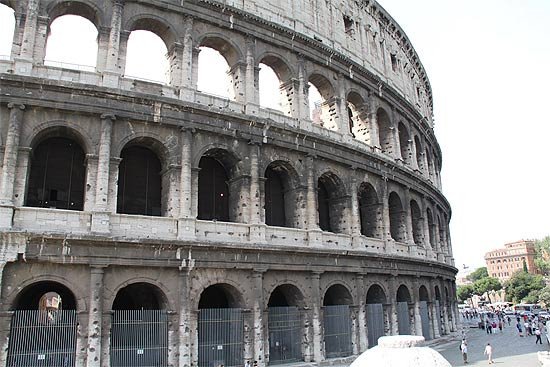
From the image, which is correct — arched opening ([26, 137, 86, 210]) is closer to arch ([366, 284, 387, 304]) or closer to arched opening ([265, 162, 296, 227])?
arched opening ([265, 162, 296, 227])

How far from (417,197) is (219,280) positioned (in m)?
11.5

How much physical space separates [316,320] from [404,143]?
35.6ft

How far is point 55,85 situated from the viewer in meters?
11.8

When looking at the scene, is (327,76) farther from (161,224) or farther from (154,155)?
(161,224)

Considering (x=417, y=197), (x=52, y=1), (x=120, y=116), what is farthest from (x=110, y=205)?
(x=417, y=197)

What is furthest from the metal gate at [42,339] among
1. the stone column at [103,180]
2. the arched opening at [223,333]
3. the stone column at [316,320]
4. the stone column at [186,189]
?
the stone column at [316,320]

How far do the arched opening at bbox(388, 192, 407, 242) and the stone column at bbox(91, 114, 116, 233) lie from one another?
11.5m

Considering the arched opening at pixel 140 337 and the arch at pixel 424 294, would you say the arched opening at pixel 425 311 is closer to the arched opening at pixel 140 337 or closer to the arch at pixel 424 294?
the arch at pixel 424 294

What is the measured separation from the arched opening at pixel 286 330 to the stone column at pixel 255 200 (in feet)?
6.63

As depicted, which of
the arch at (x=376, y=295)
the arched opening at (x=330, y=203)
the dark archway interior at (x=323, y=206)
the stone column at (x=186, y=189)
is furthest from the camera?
the arch at (x=376, y=295)

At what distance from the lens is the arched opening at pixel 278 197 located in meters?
15.4

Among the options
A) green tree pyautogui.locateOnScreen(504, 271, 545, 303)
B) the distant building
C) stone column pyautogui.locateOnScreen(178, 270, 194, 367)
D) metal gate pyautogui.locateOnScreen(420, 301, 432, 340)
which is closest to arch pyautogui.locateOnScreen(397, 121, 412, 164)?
metal gate pyautogui.locateOnScreen(420, 301, 432, 340)

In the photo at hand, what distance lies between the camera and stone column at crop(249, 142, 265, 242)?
13.6 metres

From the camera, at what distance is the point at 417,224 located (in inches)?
843
